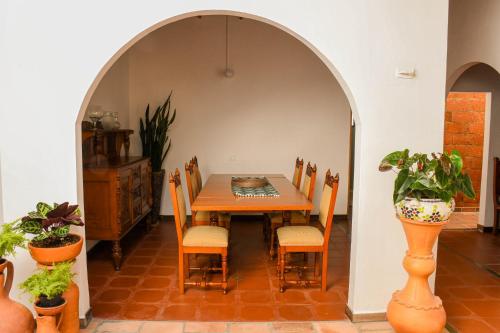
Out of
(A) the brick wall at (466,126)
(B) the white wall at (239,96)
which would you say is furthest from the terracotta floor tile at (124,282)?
(A) the brick wall at (466,126)

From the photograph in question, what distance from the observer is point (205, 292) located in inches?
140

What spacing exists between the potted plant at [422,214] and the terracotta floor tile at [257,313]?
3.13ft

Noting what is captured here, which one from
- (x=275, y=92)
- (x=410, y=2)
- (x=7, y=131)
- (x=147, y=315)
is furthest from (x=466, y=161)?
(x=7, y=131)

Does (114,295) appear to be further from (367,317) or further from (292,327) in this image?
(367,317)

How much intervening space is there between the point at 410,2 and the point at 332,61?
659 mm

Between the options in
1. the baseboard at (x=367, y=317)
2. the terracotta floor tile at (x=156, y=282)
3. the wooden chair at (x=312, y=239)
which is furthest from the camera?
the terracotta floor tile at (x=156, y=282)

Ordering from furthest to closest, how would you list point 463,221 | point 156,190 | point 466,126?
point 466,126 < point 463,221 < point 156,190

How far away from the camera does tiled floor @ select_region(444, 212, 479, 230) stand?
6.02m

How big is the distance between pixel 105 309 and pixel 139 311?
0.88 feet

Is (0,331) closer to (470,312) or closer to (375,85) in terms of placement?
(375,85)

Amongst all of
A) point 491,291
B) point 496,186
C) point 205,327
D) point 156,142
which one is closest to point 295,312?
point 205,327

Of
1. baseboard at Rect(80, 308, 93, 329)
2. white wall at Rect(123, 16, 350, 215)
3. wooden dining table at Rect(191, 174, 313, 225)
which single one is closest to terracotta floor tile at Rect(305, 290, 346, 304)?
wooden dining table at Rect(191, 174, 313, 225)

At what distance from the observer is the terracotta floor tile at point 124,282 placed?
3.71 m

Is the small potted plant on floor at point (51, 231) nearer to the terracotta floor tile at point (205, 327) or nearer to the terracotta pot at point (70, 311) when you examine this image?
the terracotta pot at point (70, 311)
